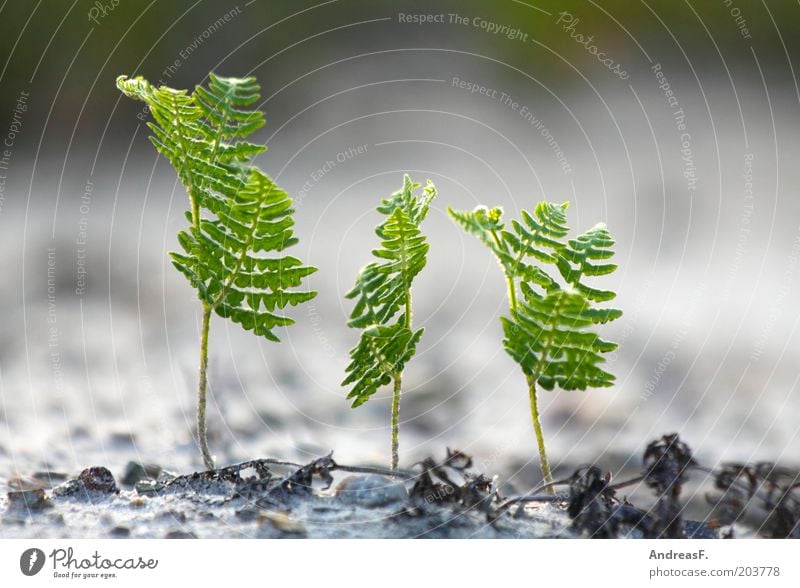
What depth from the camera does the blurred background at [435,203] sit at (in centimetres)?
128

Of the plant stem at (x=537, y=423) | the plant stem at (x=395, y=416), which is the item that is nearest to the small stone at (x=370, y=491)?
the plant stem at (x=395, y=416)

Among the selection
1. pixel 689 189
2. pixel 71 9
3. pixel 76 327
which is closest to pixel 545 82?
pixel 689 189

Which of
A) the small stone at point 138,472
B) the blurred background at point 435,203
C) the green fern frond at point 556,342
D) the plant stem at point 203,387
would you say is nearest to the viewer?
the green fern frond at point 556,342

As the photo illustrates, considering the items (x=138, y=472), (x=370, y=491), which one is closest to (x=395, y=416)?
(x=370, y=491)

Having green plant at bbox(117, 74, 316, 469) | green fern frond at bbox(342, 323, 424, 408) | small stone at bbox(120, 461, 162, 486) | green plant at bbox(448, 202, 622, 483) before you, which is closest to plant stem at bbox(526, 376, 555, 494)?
green plant at bbox(448, 202, 622, 483)

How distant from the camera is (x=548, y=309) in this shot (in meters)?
0.87

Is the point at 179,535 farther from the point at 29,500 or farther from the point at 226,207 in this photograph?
the point at 226,207

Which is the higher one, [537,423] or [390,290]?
[390,290]

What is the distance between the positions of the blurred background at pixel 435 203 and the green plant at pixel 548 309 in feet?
1.08

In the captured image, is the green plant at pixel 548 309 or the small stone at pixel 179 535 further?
the small stone at pixel 179 535

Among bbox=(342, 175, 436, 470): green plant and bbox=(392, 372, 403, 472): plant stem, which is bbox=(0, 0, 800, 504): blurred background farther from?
bbox=(342, 175, 436, 470): green plant

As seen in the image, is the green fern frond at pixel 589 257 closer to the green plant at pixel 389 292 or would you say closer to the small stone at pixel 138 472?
the green plant at pixel 389 292

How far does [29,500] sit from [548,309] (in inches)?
27.0

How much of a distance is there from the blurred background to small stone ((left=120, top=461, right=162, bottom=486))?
0.09 meters
